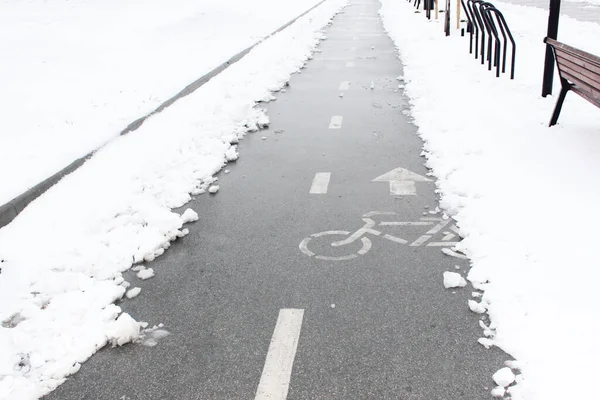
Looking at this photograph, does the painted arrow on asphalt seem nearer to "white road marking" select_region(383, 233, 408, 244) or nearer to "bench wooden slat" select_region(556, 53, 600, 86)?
"white road marking" select_region(383, 233, 408, 244)

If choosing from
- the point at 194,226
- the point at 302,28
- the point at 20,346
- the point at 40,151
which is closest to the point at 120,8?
the point at 302,28

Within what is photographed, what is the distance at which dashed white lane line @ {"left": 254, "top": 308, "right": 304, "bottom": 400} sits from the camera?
2979 millimetres

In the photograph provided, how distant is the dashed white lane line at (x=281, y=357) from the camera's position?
9.77ft

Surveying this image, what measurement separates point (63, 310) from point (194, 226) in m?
1.66

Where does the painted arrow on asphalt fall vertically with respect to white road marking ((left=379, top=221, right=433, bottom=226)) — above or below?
below

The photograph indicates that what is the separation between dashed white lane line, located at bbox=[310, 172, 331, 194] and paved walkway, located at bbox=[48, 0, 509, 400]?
0.04 m

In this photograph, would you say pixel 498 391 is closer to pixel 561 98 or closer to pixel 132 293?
pixel 132 293

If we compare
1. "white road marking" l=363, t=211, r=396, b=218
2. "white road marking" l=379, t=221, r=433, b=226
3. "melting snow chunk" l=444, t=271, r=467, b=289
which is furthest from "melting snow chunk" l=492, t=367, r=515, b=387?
"white road marking" l=363, t=211, r=396, b=218

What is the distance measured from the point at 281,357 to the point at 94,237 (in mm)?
2318

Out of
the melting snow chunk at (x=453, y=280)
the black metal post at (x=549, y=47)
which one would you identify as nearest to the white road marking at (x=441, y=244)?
the melting snow chunk at (x=453, y=280)

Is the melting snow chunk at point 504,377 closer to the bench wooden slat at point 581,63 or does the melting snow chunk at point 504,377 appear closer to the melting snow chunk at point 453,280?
the melting snow chunk at point 453,280

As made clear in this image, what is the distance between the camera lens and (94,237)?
4.77 m

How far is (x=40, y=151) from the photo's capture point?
7207 millimetres

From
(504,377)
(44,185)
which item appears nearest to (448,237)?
(504,377)
